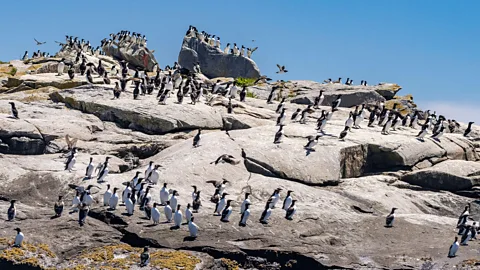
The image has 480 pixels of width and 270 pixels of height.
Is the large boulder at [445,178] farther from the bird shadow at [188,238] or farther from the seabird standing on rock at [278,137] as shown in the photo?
the bird shadow at [188,238]

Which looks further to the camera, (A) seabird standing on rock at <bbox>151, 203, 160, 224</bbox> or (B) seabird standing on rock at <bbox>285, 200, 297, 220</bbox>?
(B) seabird standing on rock at <bbox>285, 200, 297, 220</bbox>

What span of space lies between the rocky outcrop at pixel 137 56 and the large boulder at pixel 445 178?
3813 centimetres

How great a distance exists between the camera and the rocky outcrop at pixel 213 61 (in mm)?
69312

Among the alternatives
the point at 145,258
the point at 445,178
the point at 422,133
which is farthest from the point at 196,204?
the point at 422,133

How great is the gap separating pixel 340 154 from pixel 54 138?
14.0 meters

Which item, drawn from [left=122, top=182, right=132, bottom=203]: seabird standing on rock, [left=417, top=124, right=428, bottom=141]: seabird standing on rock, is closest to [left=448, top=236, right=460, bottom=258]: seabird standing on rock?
[left=122, top=182, right=132, bottom=203]: seabird standing on rock

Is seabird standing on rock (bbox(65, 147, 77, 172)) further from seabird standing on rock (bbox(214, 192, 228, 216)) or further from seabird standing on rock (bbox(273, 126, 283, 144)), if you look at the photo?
seabird standing on rock (bbox(273, 126, 283, 144))

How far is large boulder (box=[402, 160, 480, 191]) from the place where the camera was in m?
35.8

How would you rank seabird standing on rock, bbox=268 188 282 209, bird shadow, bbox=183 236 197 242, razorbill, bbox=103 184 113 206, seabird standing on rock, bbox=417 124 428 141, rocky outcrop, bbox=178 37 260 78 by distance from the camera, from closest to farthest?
bird shadow, bbox=183 236 197 242, razorbill, bbox=103 184 113 206, seabird standing on rock, bbox=268 188 282 209, seabird standing on rock, bbox=417 124 428 141, rocky outcrop, bbox=178 37 260 78

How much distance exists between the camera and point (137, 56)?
228 feet

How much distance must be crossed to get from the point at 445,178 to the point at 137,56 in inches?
1583

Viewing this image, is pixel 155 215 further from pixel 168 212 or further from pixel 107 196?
pixel 107 196

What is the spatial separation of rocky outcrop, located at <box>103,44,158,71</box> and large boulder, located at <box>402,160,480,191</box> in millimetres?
38129

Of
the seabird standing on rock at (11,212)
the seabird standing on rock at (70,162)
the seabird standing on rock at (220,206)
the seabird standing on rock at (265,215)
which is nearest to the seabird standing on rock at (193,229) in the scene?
the seabird standing on rock at (220,206)
